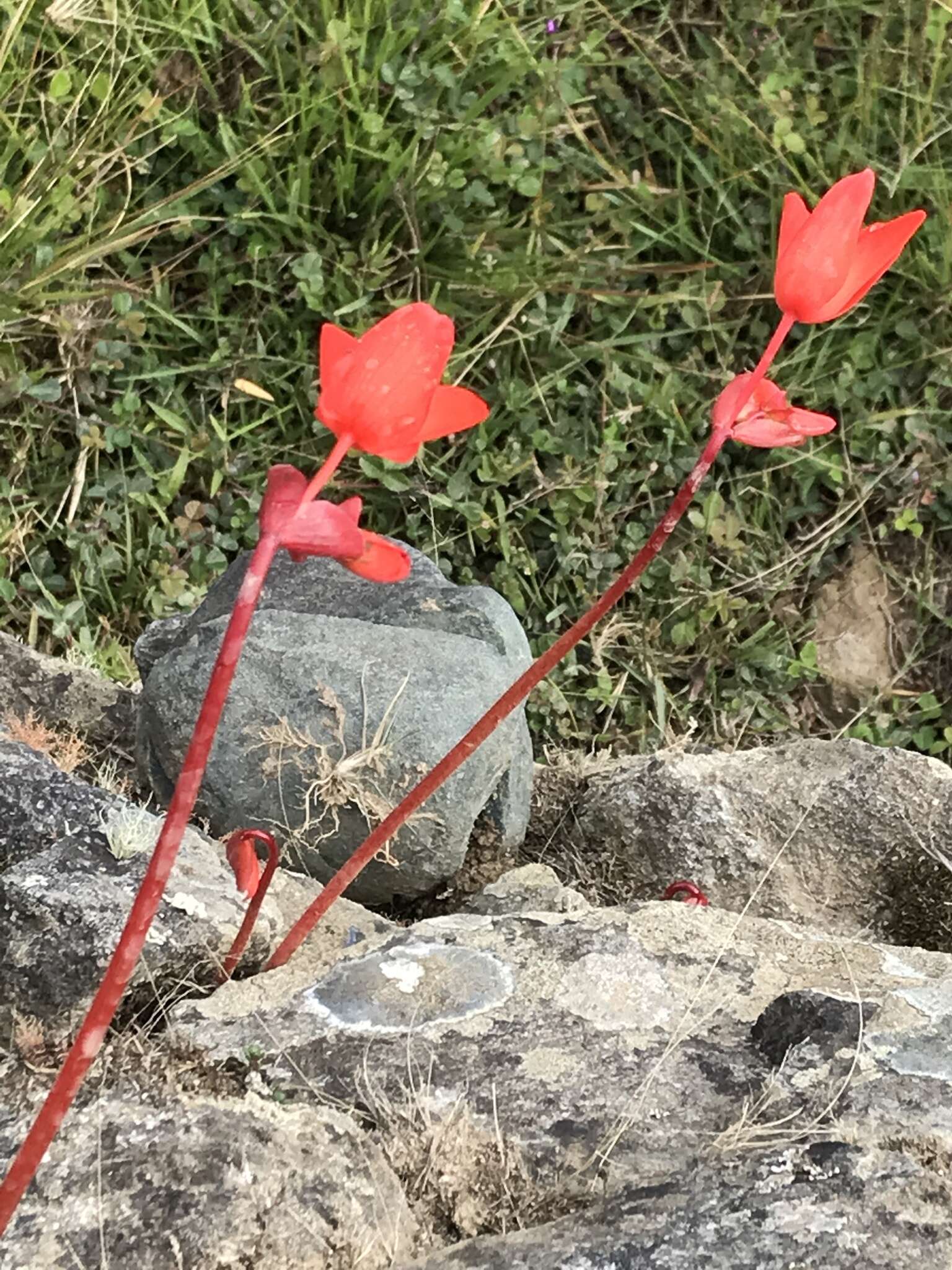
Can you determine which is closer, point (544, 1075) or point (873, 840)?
point (544, 1075)

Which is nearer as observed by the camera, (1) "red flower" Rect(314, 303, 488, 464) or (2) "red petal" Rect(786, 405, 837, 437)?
(1) "red flower" Rect(314, 303, 488, 464)

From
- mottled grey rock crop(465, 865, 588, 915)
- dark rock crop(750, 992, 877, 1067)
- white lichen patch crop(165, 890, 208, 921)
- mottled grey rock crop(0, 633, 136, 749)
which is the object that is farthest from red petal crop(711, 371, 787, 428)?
mottled grey rock crop(0, 633, 136, 749)

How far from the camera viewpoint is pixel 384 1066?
3.28 feet

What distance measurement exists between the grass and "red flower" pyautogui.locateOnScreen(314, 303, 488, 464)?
1593 mm

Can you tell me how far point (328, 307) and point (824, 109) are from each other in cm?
111

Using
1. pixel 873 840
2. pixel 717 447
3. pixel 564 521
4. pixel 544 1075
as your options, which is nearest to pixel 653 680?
pixel 564 521

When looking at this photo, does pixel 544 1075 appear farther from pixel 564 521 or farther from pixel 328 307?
pixel 328 307

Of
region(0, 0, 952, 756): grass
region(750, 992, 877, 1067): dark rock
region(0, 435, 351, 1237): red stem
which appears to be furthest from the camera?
region(0, 0, 952, 756): grass

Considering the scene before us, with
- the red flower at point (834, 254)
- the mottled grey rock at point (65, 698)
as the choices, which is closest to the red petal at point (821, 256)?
the red flower at point (834, 254)

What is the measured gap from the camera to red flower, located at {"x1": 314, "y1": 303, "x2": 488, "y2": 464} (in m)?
0.65

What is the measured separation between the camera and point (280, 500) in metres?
0.62

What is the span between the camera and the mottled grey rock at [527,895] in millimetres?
1440

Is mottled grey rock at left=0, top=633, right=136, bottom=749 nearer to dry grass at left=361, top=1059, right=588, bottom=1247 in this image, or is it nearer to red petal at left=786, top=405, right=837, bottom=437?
dry grass at left=361, top=1059, right=588, bottom=1247

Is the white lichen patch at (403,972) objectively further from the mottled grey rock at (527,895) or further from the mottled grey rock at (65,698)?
the mottled grey rock at (65,698)
